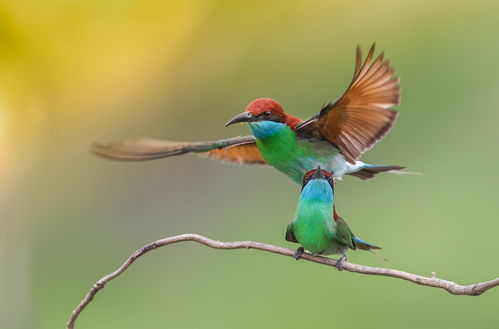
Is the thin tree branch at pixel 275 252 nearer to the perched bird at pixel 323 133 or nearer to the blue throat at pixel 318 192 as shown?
the blue throat at pixel 318 192

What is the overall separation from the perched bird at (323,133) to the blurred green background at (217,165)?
147cm

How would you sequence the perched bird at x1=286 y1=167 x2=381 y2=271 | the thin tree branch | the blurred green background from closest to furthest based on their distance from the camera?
1. the thin tree branch
2. the perched bird at x1=286 y1=167 x2=381 y2=271
3. the blurred green background

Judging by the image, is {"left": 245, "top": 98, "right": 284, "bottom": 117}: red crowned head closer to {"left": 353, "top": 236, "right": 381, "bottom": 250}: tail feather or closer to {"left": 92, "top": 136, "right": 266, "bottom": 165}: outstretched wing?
{"left": 92, "top": 136, "right": 266, "bottom": 165}: outstretched wing

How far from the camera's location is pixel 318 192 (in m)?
1.58

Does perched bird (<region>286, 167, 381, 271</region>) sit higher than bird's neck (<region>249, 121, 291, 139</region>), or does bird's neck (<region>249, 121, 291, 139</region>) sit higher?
bird's neck (<region>249, 121, 291, 139</region>)

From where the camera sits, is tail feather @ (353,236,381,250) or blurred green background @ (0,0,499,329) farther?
blurred green background @ (0,0,499,329)

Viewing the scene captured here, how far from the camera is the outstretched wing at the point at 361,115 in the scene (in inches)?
65.1

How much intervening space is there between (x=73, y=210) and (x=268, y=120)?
3020 millimetres

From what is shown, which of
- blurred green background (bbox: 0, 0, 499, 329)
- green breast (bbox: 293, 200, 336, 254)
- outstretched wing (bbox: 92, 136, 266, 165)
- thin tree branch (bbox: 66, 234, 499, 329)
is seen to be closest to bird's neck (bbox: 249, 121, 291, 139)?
outstretched wing (bbox: 92, 136, 266, 165)

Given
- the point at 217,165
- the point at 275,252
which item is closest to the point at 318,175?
the point at 275,252

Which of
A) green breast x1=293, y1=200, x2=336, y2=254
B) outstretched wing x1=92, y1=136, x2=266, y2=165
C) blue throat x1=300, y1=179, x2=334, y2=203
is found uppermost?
outstretched wing x1=92, y1=136, x2=266, y2=165

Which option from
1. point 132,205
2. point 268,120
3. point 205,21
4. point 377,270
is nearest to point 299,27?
point 205,21

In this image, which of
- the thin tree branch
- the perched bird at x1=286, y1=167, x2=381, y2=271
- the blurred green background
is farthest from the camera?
the blurred green background

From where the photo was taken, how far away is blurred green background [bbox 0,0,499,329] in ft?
11.4
